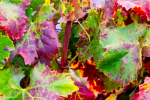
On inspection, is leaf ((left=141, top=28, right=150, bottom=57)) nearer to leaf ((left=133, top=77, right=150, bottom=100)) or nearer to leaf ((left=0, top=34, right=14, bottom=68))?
leaf ((left=133, top=77, right=150, bottom=100))

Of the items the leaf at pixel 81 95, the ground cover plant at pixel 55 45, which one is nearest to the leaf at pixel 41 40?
the ground cover plant at pixel 55 45

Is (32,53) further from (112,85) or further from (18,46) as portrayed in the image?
(112,85)

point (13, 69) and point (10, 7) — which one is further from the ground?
point (10, 7)

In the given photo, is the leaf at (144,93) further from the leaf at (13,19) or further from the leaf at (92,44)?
the leaf at (13,19)

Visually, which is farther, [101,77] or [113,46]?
[101,77]

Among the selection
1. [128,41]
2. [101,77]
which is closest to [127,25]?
[128,41]

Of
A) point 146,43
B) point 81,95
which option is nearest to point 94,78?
point 81,95
